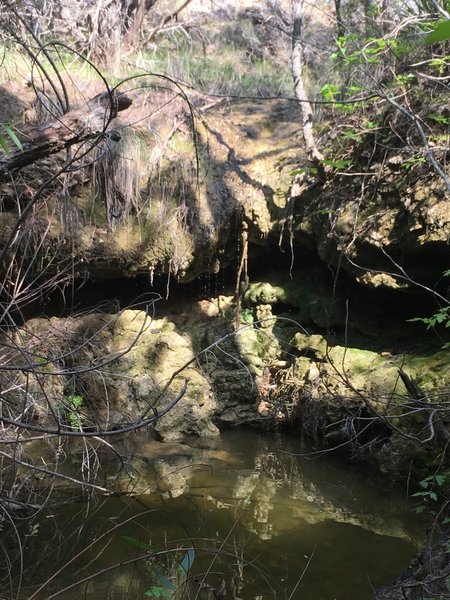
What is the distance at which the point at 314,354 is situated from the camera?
18.3 ft

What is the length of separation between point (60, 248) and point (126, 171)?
3.64 ft

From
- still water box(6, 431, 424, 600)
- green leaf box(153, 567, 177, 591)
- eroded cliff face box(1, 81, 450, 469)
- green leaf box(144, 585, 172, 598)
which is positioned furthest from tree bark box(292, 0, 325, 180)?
green leaf box(153, 567, 177, 591)

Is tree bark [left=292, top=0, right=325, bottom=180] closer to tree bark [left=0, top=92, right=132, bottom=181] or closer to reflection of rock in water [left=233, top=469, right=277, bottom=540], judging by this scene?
reflection of rock in water [left=233, top=469, right=277, bottom=540]

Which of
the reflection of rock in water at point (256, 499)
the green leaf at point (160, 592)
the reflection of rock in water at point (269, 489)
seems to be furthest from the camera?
the reflection of rock in water at point (269, 489)

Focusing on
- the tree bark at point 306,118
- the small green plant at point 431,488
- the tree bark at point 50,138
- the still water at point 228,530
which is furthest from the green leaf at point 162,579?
the tree bark at point 306,118

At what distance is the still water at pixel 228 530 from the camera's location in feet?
8.86

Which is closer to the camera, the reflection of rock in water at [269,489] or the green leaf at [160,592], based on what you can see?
the green leaf at [160,592]

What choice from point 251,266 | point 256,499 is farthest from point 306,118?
point 256,499

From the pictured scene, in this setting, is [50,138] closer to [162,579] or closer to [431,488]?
[162,579]

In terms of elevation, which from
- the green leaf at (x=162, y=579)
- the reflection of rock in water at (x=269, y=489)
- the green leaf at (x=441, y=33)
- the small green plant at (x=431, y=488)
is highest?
the green leaf at (x=441, y=33)

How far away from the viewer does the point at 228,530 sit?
338 centimetres

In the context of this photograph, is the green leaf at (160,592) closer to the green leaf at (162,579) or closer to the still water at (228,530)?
the still water at (228,530)

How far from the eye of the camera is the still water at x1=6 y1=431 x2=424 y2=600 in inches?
106

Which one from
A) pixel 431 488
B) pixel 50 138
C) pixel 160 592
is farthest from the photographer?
pixel 431 488
